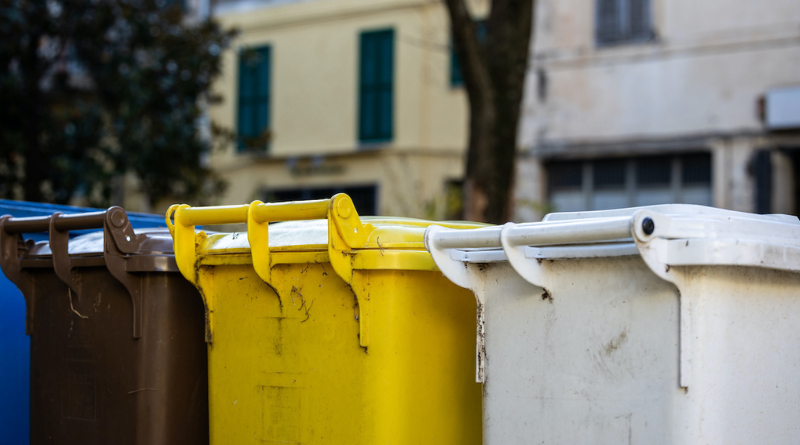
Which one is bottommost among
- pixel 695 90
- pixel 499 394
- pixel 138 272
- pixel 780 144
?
pixel 499 394

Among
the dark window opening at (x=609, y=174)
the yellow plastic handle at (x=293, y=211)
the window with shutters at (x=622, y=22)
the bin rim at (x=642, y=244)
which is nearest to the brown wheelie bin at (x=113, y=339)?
the yellow plastic handle at (x=293, y=211)

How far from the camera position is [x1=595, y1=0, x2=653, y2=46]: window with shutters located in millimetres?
13180

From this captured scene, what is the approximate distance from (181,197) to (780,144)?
781 centimetres

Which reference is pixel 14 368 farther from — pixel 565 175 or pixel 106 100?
pixel 565 175

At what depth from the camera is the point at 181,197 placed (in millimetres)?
11242

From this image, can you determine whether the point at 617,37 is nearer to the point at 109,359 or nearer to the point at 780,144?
the point at 780,144

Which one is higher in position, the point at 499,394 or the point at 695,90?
the point at 695,90

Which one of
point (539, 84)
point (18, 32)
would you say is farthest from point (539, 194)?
point (18, 32)

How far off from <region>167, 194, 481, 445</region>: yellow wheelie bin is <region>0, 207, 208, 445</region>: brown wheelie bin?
0.10 meters

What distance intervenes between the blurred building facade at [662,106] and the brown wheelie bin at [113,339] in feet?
31.0

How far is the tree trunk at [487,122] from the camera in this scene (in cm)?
798

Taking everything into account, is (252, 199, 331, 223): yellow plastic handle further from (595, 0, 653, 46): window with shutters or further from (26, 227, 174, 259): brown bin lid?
(595, 0, 653, 46): window with shutters

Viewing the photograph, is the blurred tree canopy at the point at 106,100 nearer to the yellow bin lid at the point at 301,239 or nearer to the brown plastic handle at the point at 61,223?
the brown plastic handle at the point at 61,223

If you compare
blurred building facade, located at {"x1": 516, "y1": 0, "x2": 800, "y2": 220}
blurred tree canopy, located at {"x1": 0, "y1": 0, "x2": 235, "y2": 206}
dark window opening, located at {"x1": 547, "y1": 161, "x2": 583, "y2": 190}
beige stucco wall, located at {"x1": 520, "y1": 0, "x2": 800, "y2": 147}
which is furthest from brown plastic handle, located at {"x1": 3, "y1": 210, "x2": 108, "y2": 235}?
dark window opening, located at {"x1": 547, "y1": 161, "x2": 583, "y2": 190}
